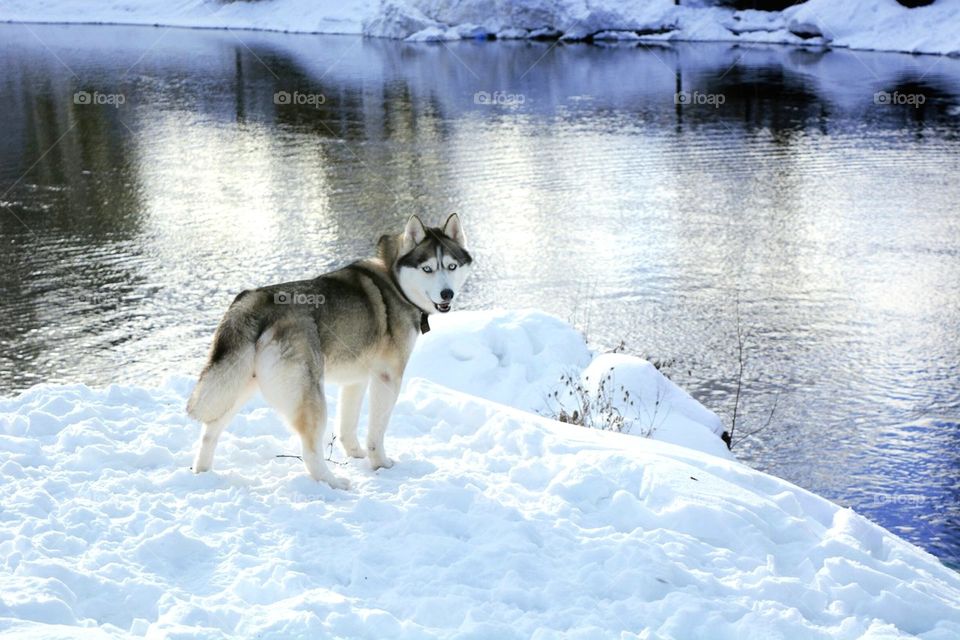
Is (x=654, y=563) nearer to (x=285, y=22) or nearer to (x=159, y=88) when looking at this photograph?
(x=159, y=88)

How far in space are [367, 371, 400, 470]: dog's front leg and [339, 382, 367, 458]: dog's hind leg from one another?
35 cm

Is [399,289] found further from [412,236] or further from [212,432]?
[212,432]

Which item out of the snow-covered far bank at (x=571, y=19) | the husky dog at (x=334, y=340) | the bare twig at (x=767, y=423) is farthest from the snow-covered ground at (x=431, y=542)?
the snow-covered far bank at (x=571, y=19)

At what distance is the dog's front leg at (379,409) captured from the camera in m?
8.85

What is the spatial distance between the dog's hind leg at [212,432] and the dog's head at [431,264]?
1.58 m

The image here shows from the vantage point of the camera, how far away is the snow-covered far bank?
54000 mm

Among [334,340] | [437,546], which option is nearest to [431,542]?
[437,546]

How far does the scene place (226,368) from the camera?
25.8 feet

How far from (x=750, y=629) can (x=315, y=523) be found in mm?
3111

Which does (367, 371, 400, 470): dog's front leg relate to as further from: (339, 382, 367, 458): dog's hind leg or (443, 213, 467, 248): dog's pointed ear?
(443, 213, 467, 248): dog's pointed ear

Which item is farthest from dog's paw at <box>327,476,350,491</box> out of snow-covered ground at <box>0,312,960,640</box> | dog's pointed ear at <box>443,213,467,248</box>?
dog's pointed ear at <box>443,213,467,248</box>

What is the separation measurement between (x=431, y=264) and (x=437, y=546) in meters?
2.39

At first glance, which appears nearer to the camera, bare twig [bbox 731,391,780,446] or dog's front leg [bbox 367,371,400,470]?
dog's front leg [bbox 367,371,400,470]

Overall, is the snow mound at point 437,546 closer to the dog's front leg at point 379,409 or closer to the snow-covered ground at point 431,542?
the snow-covered ground at point 431,542
